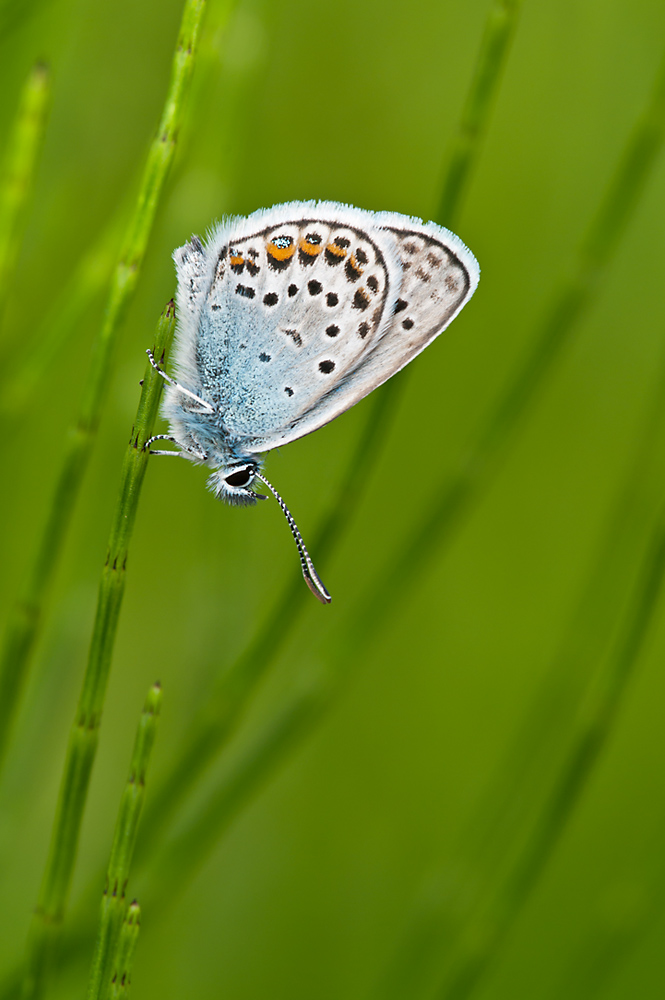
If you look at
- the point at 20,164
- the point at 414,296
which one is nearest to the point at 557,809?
the point at 414,296

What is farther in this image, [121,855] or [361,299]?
[361,299]

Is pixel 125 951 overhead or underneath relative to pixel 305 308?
underneath

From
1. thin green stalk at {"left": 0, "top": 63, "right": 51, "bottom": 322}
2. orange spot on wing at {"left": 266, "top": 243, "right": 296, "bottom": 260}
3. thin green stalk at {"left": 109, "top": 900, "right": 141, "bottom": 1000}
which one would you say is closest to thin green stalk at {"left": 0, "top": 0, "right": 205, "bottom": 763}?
thin green stalk at {"left": 0, "top": 63, "right": 51, "bottom": 322}

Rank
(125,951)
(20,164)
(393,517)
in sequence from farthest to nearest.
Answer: (393,517)
(20,164)
(125,951)

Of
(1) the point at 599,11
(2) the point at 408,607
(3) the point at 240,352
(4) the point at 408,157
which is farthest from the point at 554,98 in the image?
(3) the point at 240,352

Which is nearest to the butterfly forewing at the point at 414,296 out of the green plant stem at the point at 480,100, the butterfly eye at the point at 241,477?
the green plant stem at the point at 480,100

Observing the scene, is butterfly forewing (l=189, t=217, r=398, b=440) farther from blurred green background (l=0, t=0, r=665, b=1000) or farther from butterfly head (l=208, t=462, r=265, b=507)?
blurred green background (l=0, t=0, r=665, b=1000)

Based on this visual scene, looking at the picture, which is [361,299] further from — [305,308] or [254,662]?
[254,662]
